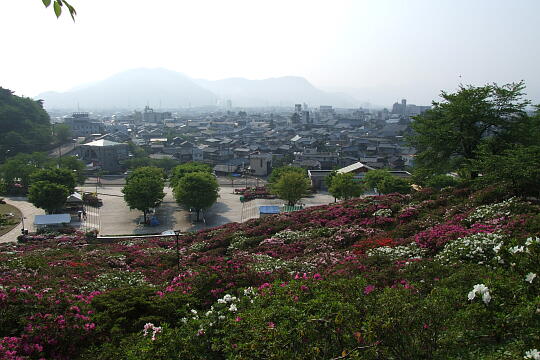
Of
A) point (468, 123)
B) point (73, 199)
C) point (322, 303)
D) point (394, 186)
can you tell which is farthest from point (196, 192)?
point (322, 303)

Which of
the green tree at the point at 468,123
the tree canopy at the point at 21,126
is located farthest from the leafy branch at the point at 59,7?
the tree canopy at the point at 21,126

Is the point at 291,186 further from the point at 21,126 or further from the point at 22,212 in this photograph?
the point at 21,126

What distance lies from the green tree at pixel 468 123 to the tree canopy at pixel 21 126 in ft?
195

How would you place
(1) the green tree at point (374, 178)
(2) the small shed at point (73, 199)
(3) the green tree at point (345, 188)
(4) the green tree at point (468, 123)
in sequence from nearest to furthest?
(4) the green tree at point (468, 123), (3) the green tree at point (345, 188), (2) the small shed at point (73, 199), (1) the green tree at point (374, 178)

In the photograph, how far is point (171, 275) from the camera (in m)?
11.4

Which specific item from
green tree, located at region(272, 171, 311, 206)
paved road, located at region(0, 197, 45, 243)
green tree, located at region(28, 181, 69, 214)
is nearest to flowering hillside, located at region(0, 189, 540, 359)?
paved road, located at region(0, 197, 45, 243)

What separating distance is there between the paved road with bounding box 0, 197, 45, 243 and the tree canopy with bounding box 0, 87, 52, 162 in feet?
82.4

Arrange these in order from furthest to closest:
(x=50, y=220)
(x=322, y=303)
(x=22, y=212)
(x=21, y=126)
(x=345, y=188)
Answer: (x=21, y=126)
(x=22, y=212)
(x=345, y=188)
(x=50, y=220)
(x=322, y=303)

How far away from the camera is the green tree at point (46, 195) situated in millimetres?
27781

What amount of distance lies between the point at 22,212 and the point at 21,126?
140 ft

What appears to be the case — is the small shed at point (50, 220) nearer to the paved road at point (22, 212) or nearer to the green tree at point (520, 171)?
the paved road at point (22, 212)

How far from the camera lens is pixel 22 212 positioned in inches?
1219

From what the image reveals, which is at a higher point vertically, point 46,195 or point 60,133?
point 60,133

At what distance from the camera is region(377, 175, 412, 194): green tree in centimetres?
3030
